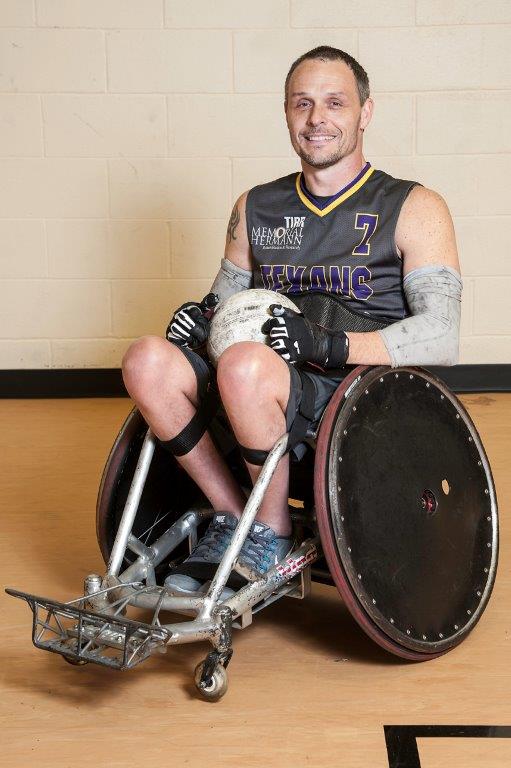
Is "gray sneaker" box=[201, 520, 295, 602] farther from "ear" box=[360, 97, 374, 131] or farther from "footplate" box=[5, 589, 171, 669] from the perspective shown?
"ear" box=[360, 97, 374, 131]

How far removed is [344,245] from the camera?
261 cm

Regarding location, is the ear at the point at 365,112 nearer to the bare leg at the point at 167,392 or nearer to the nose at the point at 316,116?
the nose at the point at 316,116

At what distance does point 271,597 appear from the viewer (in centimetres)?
239

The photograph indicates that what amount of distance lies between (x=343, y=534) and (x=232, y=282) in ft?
3.14

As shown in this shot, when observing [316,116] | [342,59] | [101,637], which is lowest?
[101,637]

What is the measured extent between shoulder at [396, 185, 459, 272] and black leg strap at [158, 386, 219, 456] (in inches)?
23.6

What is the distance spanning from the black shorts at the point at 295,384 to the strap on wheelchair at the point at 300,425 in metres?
0.01

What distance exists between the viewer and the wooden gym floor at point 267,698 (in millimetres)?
1995

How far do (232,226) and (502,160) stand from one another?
258 centimetres

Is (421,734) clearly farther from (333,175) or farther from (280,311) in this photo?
(333,175)

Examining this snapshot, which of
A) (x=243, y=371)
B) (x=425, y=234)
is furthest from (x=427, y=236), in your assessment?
(x=243, y=371)

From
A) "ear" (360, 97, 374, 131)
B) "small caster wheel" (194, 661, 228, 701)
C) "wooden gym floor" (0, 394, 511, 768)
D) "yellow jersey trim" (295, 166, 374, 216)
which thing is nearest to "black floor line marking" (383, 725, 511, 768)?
"wooden gym floor" (0, 394, 511, 768)

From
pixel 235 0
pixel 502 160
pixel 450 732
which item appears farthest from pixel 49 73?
pixel 450 732

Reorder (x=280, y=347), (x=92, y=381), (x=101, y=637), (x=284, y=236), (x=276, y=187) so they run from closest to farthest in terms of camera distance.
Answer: (x=101, y=637), (x=280, y=347), (x=284, y=236), (x=276, y=187), (x=92, y=381)
